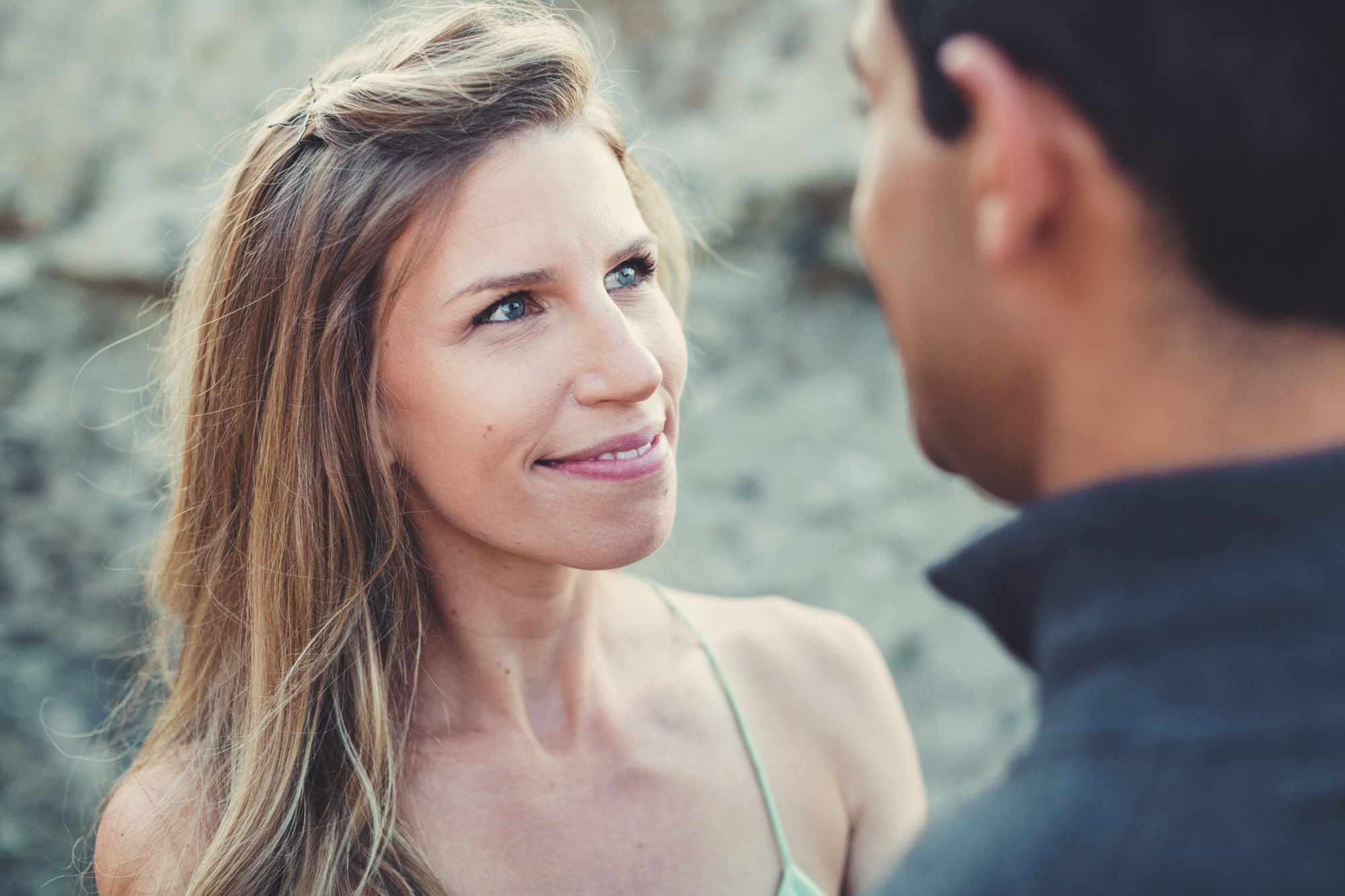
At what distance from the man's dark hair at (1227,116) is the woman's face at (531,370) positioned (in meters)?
0.92

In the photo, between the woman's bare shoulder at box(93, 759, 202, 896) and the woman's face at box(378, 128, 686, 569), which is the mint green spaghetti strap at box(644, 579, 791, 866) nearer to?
the woman's face at box(378, 128, 686, 569)

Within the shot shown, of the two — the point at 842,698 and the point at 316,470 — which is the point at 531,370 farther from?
the point at 842,698

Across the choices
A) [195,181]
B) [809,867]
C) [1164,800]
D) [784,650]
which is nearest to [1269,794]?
[1164,800]

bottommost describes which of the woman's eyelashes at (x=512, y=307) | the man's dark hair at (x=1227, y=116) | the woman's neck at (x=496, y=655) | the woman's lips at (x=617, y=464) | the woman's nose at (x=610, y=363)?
the woman's neck at (x=496, y=655)

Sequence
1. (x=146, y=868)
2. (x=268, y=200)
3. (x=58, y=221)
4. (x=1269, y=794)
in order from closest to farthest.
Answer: (x=1269, y=794) < (x=146, y=868) < (x=268, y=200) < (x=58, y=221)

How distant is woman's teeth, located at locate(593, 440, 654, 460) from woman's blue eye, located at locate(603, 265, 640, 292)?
284 mm

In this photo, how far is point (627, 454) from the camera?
5.50ft

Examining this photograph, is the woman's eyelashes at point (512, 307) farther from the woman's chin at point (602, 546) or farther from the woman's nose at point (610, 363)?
the woman's chin at point (602, 546)

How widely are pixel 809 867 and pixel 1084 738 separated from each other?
46.3 inches

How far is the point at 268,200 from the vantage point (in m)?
1.76

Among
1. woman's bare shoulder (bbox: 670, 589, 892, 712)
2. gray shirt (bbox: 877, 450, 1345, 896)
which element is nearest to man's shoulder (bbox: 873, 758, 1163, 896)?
gray shirt (bbox: 877, 450, 1345, 896)

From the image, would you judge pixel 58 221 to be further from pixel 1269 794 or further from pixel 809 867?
pixel 1269 794

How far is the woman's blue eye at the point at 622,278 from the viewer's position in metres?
1.78

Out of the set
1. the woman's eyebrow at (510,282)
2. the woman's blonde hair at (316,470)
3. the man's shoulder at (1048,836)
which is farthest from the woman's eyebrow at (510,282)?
the man's shoulder at (1048,836)
